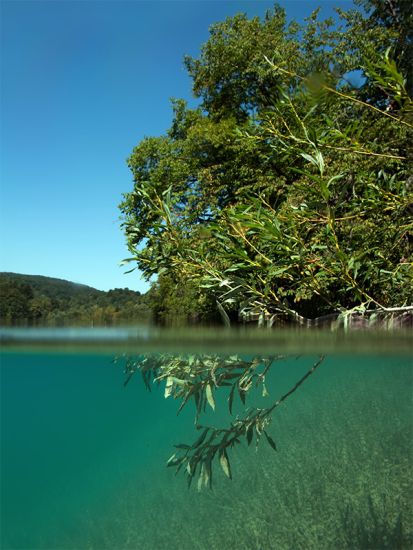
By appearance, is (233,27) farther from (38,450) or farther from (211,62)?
(38,450)

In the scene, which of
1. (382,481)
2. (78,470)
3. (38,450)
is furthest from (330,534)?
(38,450)

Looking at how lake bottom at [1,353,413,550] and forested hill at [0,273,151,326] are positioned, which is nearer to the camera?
lake bottom at [1,353,413,550]

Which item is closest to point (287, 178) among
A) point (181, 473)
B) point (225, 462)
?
point (181, 473)

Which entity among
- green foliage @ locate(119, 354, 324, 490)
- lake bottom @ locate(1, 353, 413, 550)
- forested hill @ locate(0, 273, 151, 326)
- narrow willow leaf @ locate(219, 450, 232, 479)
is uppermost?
forested hill @ locate(0, 273, 151, 326)

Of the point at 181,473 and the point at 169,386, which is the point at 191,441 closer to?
the point at 181,473

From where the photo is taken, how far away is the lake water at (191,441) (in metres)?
6.14

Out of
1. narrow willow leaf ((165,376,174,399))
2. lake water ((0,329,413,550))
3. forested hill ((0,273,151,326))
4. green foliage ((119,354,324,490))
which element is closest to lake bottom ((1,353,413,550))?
lake water ((0,329,413,550))

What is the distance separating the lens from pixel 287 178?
16.3m

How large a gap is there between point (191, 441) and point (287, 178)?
1089 centimetres

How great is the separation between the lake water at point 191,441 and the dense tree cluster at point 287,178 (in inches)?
52.7

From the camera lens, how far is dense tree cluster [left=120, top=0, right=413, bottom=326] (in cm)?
434

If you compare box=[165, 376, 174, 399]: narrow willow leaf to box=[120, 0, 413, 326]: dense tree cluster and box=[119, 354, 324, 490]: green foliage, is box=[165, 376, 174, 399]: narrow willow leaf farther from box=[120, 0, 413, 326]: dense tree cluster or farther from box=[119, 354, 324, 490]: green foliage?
box=[120, 0, 413, 326]: dense tree cluster

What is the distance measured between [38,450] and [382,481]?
673 cm

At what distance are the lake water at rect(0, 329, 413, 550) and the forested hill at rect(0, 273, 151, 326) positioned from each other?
354mm
